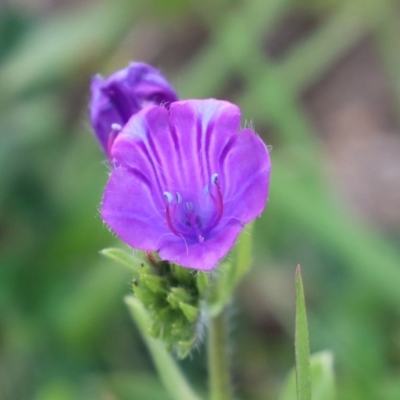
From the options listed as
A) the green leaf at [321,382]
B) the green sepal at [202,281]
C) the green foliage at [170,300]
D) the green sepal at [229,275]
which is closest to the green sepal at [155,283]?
the green foliage at [170,300]

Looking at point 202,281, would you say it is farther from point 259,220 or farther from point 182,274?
point 259,220

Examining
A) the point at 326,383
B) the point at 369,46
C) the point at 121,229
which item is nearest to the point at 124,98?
the point at 121,229

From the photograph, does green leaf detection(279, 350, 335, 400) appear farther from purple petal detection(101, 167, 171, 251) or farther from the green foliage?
purple petal detection(101, 167, 171, 251)

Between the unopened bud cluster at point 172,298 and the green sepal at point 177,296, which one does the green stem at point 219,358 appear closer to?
the unopened bud cluster at point 172,298

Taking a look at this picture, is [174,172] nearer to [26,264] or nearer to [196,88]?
[26,264]

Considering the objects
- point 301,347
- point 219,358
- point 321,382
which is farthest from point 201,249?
point 321,382

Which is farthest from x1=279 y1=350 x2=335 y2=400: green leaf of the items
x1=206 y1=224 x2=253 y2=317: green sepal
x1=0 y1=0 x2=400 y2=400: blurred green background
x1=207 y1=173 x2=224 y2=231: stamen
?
x1=207 y1=173 x2=224 y2=231: stamen
